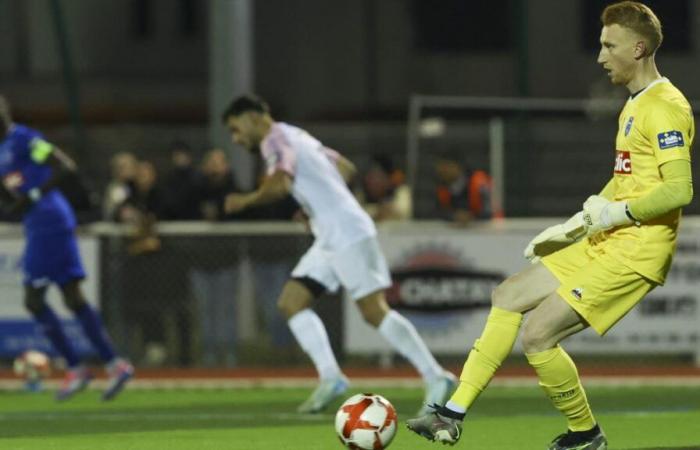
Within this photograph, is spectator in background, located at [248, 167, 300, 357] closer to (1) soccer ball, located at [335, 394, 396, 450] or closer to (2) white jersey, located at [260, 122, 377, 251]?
(2) white jersey, located at [260, 122, 377, 251]

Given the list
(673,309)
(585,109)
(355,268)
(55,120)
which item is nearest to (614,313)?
(355,268)

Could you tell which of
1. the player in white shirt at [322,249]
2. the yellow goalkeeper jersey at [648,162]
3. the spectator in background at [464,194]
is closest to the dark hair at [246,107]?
the player in white shirt at [322,249]

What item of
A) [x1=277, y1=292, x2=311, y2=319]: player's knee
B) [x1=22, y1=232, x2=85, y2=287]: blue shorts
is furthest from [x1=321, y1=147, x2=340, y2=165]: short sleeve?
[x1=22, y1=232, x2=85, y2=287]: blue shorts

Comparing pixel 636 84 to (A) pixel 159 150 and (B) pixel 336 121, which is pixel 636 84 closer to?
(A) pixel 159 150

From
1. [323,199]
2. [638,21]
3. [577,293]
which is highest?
[638,21]

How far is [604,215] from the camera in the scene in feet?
27.1

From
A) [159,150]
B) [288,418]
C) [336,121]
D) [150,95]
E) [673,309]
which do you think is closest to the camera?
[288,418]

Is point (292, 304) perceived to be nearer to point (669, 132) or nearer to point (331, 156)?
point (331, 156)

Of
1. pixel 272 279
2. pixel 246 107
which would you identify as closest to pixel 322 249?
pixel 246 107

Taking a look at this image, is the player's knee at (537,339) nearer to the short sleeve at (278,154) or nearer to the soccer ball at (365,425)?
the soccer ball at (365,425)

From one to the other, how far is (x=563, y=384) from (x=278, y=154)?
381cm

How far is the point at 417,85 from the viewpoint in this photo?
33.0m

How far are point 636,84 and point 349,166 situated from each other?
13.6 feet

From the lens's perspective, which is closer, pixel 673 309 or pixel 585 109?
pixel 673 309
